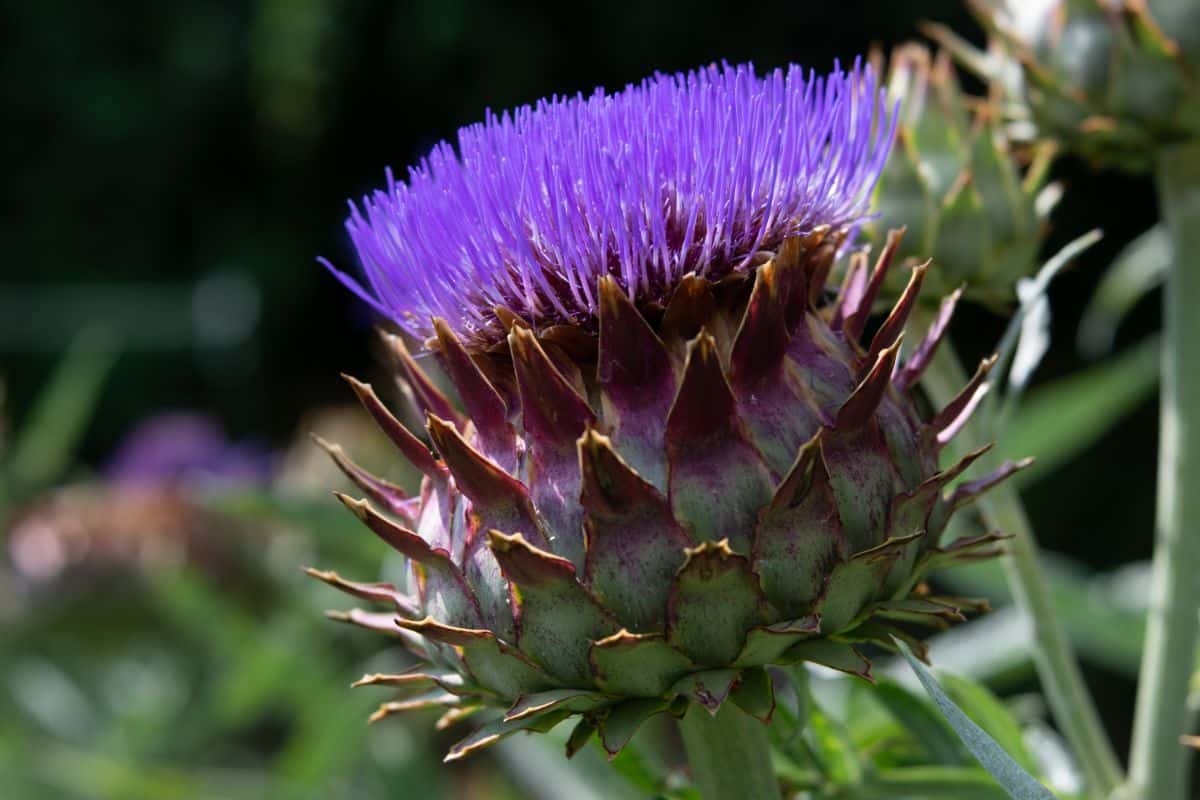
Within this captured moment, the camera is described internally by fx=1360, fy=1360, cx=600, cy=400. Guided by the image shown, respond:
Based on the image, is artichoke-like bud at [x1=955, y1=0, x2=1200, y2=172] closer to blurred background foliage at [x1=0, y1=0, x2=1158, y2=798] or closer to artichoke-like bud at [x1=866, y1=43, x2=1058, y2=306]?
artichoke-like bud at [x1=866, y1=43, x2=1058, y2=306]

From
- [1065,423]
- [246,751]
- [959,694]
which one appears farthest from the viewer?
[246,751]

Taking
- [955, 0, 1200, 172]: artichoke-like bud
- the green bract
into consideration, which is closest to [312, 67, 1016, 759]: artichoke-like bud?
the green bract

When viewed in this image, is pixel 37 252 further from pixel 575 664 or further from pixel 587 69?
pixel 575 664

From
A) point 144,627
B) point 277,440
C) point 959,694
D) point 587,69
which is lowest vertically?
point 959,694

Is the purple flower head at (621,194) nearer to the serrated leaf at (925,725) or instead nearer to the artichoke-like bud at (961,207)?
the artichoke-like bud at (961,207)

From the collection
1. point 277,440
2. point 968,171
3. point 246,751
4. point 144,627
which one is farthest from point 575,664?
point 277,440

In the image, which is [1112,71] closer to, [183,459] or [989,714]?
[989,714]
